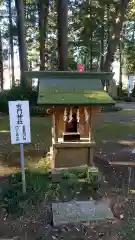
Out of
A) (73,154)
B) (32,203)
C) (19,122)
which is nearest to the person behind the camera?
(32,203)

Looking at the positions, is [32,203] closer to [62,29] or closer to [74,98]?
[74,98]

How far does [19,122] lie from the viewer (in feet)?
15.5

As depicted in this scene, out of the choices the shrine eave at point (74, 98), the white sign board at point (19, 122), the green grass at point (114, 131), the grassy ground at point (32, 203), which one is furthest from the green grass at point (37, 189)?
the green grass at point (114, 131)

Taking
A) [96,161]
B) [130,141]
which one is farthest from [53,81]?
[130,141]

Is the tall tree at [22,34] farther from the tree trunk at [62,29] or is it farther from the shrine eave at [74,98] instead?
the shrine eave at [74,98]

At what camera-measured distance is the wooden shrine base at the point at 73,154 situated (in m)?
5.91

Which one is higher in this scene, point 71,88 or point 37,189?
point 71,88

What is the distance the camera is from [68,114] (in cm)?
581

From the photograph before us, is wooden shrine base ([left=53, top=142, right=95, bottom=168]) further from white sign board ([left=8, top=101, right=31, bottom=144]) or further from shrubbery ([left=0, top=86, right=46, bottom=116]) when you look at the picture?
shrubbery ([left=0, top=86, right=46, bottom=116])

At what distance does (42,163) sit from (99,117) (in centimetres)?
726

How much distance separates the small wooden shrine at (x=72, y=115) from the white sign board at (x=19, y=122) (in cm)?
90

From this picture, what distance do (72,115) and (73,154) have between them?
0.80 metres

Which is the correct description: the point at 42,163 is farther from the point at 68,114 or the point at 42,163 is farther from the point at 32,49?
the point at 32,49

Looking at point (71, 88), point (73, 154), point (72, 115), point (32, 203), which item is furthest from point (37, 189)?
point (71, 88)
